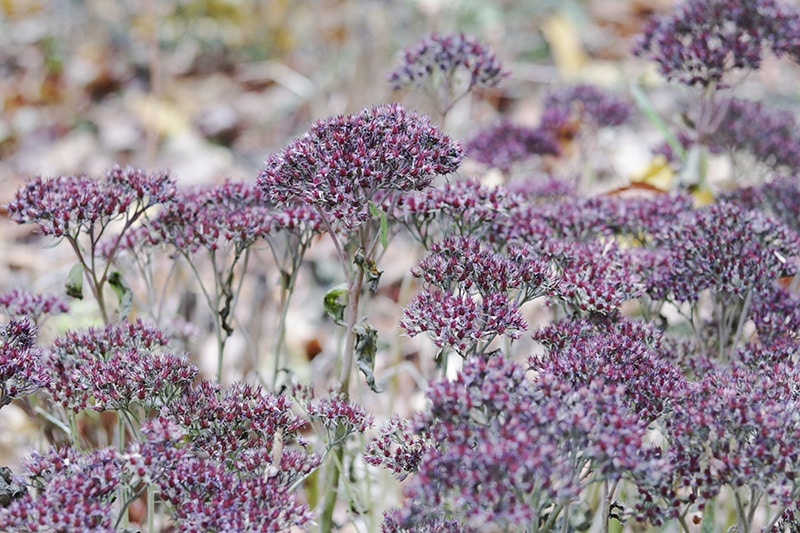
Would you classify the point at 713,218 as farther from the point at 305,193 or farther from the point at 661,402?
the point at 305,193

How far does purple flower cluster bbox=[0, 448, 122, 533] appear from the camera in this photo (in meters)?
2.04

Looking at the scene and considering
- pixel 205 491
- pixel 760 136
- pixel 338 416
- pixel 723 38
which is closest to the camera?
pixel 205 491

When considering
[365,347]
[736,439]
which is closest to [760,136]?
[736,439]

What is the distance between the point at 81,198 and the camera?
2848mm

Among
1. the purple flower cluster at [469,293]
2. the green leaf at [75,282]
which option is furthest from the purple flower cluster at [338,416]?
the green leaf at [75,282]

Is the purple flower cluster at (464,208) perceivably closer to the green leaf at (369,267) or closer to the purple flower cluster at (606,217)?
the purple flower cluster at (606,217)

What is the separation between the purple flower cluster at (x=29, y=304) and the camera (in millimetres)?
3250

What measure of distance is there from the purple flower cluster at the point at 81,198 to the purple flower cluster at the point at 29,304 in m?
0.51

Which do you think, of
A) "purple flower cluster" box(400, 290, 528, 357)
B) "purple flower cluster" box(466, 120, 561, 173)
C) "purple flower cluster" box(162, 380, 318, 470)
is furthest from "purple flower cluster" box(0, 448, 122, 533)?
"purple flower cluster" box(466, 120, 561, 173)

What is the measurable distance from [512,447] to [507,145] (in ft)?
10.4

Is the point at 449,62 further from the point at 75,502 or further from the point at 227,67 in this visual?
the point at 227,67

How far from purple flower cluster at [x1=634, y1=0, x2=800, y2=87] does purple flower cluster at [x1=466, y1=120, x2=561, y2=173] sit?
1.08m

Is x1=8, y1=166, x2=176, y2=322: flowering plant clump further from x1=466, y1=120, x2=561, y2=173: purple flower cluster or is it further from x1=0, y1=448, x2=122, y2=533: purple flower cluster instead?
x1=466, y1=120, x2=561, y2=173: purple flower cluster

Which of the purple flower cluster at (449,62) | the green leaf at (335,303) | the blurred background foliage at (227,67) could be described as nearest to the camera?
the green leaf at (335,303)
